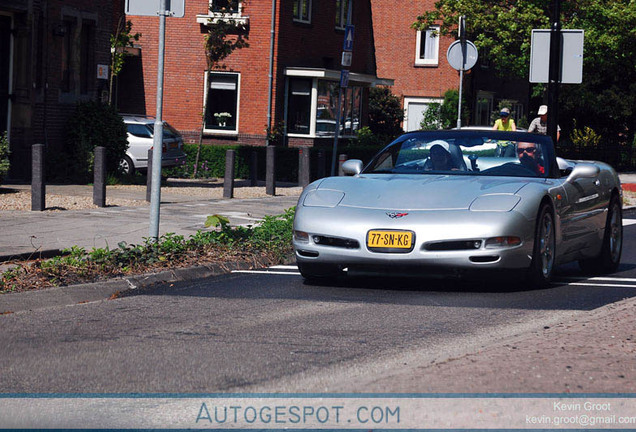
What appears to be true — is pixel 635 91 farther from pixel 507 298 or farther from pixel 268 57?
pixel 507 298

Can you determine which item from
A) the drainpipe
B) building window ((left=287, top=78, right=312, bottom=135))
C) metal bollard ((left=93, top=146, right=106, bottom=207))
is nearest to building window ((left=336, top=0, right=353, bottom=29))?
building window ((left=287, top=78, right=312, bottom=135))

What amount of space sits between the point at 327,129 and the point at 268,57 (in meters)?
3.29

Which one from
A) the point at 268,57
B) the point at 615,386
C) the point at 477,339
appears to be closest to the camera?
the point at 615,386

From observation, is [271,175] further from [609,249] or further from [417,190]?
[417,190]

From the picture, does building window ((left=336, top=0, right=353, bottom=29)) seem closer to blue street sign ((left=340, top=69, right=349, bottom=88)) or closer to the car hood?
blue street sign ((left=340, top=69, right=349, bottom=88))

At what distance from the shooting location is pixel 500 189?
895 cm

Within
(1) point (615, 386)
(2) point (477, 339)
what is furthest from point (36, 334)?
(1) point (615, 386)

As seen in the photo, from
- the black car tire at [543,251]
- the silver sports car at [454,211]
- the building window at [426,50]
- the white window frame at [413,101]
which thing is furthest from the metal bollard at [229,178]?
the building window at [426,50]

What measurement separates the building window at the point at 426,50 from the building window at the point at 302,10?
545 inches

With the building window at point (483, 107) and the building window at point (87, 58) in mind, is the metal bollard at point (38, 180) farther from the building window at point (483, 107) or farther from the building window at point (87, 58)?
the building window at point (483, 107)

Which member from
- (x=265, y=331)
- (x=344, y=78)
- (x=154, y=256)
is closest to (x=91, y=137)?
(x=344, y=78)

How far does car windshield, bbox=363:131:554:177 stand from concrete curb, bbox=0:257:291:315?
188 centimetres

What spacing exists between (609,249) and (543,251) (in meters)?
2.02

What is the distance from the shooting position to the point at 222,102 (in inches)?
1363
